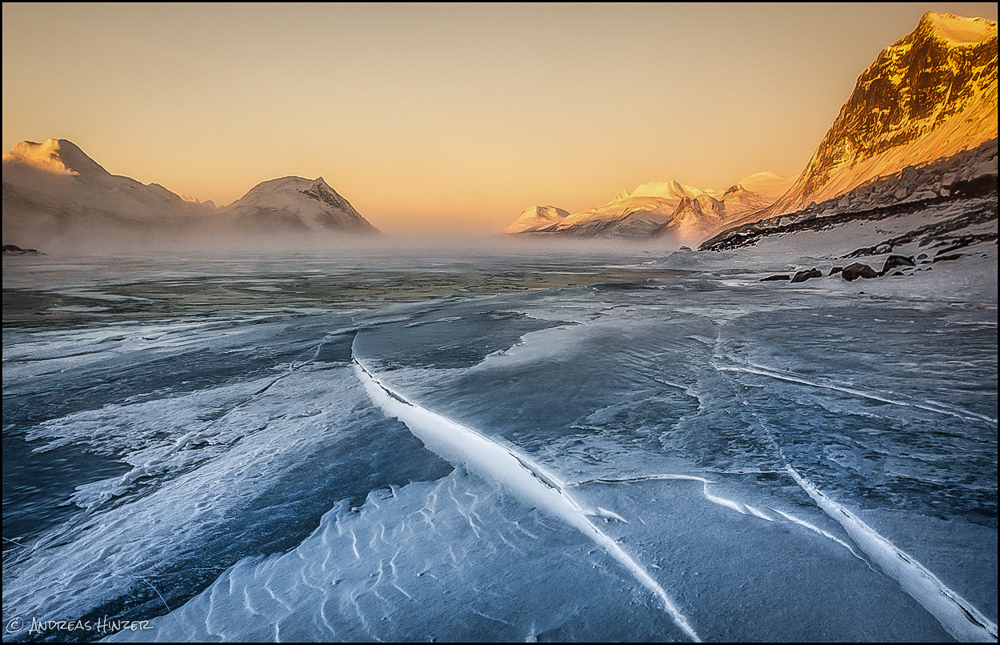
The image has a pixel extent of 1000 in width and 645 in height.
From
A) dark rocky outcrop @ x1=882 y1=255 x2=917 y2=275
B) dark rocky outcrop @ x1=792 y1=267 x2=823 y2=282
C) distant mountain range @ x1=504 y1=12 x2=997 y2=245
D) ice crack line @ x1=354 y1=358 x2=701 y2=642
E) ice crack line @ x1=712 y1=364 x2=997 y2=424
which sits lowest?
ice crack line @ x1=354 y1=358 x2=701 y2=642

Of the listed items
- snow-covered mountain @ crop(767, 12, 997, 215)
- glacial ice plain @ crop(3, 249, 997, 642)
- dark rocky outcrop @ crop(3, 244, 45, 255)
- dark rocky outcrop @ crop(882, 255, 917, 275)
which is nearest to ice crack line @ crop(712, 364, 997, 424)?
glacial ice plain @ crop(3, 249, 997, 642)

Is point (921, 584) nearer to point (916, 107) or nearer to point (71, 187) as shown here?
point (916, 107)

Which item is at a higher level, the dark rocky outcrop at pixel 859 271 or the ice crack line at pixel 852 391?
the dark rocky outcrop at pixel 859 271

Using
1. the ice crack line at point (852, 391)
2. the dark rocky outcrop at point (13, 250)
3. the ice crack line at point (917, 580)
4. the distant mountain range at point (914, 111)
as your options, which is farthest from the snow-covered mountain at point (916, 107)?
the dark rocky outcrop at point (13, 250)

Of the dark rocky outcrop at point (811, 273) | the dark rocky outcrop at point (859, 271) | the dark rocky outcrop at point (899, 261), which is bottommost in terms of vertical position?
the dark rocky outcrop at point (811, 273)

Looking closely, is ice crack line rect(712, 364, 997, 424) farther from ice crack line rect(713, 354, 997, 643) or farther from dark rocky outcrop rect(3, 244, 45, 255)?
dark rocky outcrop rect(3, 244, 45, 255)

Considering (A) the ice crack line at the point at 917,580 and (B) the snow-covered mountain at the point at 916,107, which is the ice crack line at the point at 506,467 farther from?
(B) the snow-covered mountain at the point at 916,107
